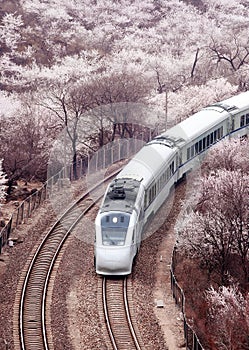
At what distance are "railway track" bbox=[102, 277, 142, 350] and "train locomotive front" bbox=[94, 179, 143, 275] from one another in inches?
22.0

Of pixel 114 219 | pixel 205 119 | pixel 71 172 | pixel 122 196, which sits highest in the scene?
pixel 205 119

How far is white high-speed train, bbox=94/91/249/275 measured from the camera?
2820 cm

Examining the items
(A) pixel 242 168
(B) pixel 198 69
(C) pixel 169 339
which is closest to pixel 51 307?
(C) pixel 169 339

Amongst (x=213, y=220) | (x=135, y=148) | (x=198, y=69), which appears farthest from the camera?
(x=198, y=69)

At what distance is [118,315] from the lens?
86.1 ft

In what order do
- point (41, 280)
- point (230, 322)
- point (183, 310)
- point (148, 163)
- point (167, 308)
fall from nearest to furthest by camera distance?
1. point (230, 322)
2. point (183, 310)
3. point (167, 308)
4. point (41, 280)
5. point (148, 163)

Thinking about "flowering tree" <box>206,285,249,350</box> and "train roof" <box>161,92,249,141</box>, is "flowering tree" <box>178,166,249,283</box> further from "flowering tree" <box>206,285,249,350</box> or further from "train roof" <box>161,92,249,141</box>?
"train roof" <box>161,92,249,141</box>

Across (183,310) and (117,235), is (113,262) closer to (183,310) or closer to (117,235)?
(117,235)

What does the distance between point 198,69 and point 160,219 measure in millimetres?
34894

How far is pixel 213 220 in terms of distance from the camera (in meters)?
30.4

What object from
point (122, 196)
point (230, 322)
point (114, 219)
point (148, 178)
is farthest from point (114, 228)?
point (230, 322)

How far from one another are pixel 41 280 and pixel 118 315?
4432 mm

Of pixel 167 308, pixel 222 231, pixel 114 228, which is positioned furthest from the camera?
pixel 222 231

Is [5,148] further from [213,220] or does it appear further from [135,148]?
[213,220]
